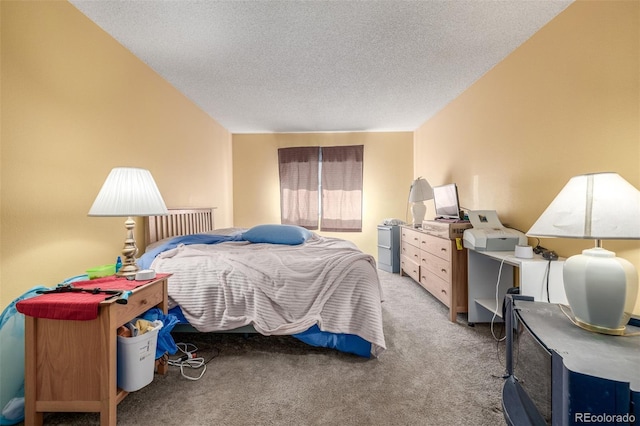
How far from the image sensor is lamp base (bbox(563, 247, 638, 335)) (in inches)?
41.7

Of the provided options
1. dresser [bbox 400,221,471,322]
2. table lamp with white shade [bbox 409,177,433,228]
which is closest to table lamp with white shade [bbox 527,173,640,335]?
dresser [bbox 400,221,471,322]

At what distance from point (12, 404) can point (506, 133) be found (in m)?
3.96

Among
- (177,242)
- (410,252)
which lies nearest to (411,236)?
(410,252)

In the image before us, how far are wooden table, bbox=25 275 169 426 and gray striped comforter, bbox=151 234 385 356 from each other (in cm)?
68

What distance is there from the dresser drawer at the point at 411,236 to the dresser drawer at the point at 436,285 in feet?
1.32

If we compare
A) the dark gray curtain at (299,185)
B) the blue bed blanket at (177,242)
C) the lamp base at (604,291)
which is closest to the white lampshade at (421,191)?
the dark gray curtain at (299,185)

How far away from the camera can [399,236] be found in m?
4.50

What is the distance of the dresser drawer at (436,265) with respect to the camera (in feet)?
8.76

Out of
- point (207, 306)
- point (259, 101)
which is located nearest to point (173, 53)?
point (259, 101)

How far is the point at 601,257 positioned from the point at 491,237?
3.80ft

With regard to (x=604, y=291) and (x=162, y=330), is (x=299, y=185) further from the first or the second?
(x=604, y=291)

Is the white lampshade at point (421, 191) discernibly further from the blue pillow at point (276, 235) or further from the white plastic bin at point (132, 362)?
the white plastic bin at point (132, 362)

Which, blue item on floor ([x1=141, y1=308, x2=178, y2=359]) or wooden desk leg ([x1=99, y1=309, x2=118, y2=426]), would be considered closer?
wooden desk leg ([x1=99, y1=309, x2=118, y2=426])

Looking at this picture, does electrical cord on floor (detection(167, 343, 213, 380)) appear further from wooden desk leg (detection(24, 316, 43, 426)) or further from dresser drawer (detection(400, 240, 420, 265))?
dresser drawer (detection(400, 240, 420, 265))
